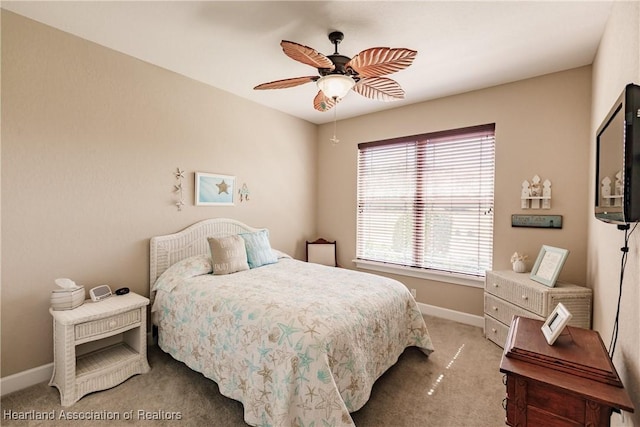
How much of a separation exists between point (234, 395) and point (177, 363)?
933 mm

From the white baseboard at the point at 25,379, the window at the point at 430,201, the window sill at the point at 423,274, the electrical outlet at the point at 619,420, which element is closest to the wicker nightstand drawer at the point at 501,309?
the window sill at the point at 423,274

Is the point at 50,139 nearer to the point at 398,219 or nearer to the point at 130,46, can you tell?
the point at 130,46

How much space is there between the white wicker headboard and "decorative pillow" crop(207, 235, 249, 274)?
382mm

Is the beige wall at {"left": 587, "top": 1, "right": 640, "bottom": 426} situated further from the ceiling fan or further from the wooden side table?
the ceiling fan

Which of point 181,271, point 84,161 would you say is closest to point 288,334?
point 181,271

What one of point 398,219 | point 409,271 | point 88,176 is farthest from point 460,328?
point 88,176

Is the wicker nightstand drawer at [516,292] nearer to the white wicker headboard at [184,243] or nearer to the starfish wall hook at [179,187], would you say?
the white wicker headboard at [184,243]

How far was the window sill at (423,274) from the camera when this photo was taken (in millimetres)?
3379

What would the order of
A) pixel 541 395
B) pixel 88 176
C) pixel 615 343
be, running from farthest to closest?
pixel 88 176, pixel 615 343, pixel 541 395

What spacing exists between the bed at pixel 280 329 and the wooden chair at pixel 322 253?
1279 millimetres

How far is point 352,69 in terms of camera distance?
2.11 m

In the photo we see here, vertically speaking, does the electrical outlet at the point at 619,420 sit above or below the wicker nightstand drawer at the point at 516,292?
below

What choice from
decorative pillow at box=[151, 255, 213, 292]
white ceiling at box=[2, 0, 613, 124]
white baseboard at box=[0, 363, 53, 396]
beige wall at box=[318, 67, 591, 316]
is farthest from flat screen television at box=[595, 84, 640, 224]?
white baseboard at box=[0, 363, 53, 396]

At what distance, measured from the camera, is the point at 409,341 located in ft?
8.59
